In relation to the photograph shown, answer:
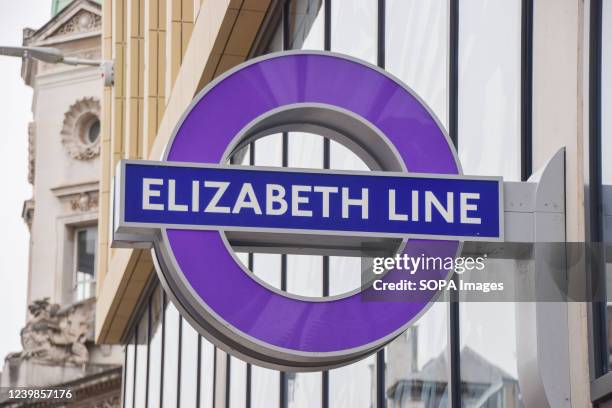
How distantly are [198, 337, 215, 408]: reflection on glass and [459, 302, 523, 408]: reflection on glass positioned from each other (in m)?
10.9

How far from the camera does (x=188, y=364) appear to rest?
923 inches

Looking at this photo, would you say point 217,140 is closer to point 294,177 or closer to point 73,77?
point 294,177

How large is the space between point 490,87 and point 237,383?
378 inches

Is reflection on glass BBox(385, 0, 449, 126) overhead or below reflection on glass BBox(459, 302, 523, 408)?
overhead

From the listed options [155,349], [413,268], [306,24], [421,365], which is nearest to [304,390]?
[306,24]

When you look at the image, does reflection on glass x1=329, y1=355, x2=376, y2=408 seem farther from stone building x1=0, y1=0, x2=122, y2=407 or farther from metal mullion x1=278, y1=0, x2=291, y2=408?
stone building x1=0, y1=0, x2=122, y2=407

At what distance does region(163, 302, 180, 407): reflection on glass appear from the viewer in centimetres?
2469

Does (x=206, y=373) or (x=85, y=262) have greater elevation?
(x=85, y=262)

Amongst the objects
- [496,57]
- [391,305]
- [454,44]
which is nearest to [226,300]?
[391,305]

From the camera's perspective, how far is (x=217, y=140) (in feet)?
25.9

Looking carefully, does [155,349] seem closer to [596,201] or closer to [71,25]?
[596,201]

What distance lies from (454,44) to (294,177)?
362 cm

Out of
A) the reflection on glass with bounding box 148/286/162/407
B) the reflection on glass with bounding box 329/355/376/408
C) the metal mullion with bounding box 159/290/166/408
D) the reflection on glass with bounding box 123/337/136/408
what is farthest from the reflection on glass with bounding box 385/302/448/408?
the reflection on glass with bounding box 123/337/136/408

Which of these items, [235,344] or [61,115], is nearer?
[235,344]
